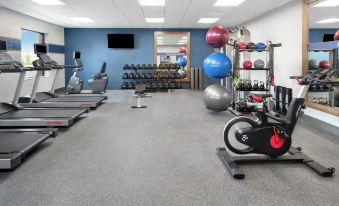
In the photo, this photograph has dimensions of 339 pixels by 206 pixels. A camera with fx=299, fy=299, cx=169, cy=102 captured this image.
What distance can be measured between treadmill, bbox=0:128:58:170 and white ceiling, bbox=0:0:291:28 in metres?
3.41

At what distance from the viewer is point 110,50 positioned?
10812mm

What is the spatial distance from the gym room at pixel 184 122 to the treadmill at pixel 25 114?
2cm

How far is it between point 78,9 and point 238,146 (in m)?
5.17

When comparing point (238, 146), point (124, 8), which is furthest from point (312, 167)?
point (124, 8)

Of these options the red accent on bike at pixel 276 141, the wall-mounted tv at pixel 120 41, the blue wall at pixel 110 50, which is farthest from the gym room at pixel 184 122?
the wall-mounted tv at pixel 120 41

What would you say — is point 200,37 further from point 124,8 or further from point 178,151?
point 178,151

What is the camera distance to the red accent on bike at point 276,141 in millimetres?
2740

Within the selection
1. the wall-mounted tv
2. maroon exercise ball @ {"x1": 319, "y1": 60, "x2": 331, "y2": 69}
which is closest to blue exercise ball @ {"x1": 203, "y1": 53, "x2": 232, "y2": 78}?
maroon exercise ball @ {"x1": 319, "y1": 60, "x2": 331, "y2": 69}

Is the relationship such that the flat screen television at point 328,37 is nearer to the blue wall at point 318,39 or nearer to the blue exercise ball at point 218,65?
the blue wall at point 318,39

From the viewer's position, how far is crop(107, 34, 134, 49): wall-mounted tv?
10.6m

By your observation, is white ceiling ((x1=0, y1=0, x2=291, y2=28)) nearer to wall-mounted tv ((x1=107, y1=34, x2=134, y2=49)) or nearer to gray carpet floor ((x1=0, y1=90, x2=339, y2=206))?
wall-mounted tv ((x1=107, y1=34, x2=134, y2=49))

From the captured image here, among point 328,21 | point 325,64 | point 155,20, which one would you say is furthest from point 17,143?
point 328,21

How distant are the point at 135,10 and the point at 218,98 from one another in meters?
3.15

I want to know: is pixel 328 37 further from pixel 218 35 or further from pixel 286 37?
pixel 218 35
